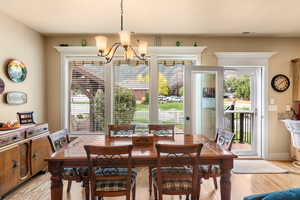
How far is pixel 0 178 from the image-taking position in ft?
8.50

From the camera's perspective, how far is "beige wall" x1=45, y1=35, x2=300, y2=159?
4.39 metres

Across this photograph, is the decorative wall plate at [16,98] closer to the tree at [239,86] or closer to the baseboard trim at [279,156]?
the tree at [239,86]

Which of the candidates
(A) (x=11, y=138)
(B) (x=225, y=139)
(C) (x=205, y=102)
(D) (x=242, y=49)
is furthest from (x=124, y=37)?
(D) (x=242, y=49)

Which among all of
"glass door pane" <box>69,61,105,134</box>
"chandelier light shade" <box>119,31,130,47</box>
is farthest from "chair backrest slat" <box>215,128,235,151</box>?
"glass door pane" <box>69,61,105,134</box>

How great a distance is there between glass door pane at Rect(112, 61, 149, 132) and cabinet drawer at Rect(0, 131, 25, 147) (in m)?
1.80

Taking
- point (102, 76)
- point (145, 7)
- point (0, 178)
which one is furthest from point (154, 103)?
point (0, 178)

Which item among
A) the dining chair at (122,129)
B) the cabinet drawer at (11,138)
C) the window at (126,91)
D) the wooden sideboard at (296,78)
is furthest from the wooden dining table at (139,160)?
the wooden sideboard at (296,78)

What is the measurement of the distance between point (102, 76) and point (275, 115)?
12.4 feet

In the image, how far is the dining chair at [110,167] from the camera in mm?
1891

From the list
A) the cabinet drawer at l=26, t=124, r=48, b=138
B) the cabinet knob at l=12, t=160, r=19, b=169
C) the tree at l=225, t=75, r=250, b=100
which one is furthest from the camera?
the tree at l=225, t=75, r=250, b=100

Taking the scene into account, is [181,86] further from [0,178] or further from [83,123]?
[0,178]

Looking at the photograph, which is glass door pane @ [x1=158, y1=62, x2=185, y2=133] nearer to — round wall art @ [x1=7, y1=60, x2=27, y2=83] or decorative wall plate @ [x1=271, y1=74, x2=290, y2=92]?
decorative wall plate @ [x1=271, y1=74, x2=290, y2=92]

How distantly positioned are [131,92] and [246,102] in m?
2.68

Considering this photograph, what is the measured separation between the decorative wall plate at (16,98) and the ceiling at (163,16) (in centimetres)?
123
